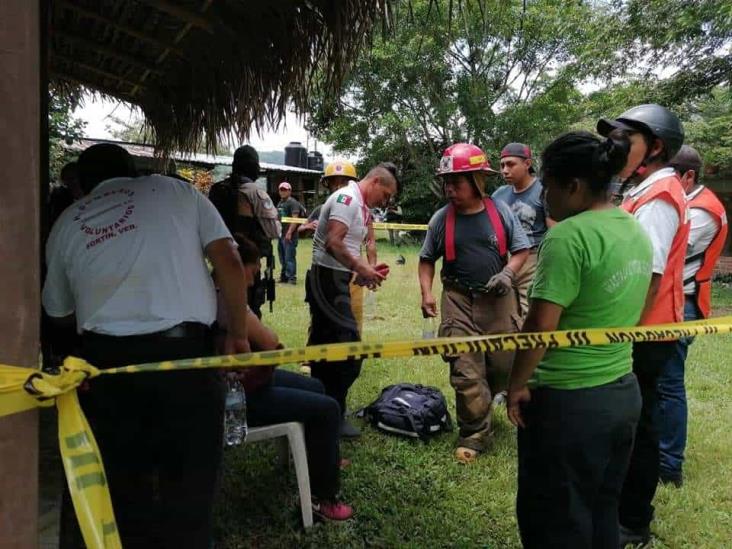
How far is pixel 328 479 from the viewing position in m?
2.81

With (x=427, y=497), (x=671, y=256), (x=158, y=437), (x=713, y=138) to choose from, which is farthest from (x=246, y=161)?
(x=713, y=138)

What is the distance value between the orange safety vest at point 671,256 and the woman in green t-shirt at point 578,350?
64 centimetres

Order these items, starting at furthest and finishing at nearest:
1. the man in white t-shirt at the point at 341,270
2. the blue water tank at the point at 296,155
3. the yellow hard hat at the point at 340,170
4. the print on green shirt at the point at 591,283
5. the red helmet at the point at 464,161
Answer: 1. the blue water tank at the point at 296,155
2. the yellow hard hat at the point at 340,170
3. the man in white t-shirt at the point at 341,270
4. the red helmet at the point at 464,161
5. the print on green shirt at the point at 591,283

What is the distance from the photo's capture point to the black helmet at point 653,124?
246 centimetres

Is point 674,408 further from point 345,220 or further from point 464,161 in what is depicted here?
point 345,220

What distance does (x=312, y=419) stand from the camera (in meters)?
2.76

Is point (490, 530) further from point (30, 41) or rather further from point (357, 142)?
point (357, 142)

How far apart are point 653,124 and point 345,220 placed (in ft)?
6.10

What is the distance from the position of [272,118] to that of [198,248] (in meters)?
2.66

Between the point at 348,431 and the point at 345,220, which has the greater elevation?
the point at 345,220

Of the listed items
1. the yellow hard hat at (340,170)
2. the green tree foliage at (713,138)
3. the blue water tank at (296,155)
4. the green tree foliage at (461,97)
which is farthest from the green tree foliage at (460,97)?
the yellow hard hat at (340,170)

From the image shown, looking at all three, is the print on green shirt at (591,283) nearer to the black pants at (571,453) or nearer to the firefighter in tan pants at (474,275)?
the black pants at (571,453)

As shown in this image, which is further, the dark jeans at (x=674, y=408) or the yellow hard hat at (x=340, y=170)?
the yellow hard hat at (x=340, y=170)

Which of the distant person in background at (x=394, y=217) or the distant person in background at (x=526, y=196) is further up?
the distant person in background at (x=394, y=217)
